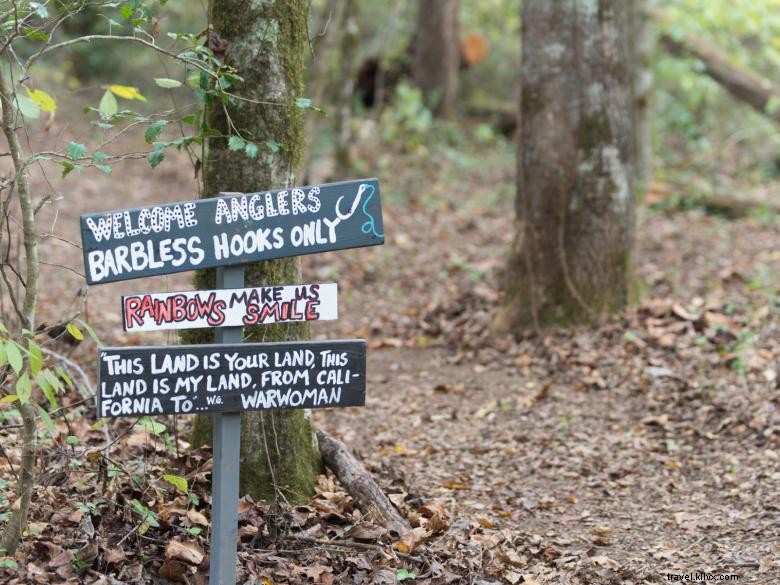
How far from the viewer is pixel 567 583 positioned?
374cm

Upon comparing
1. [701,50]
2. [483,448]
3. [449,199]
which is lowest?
[483,448]

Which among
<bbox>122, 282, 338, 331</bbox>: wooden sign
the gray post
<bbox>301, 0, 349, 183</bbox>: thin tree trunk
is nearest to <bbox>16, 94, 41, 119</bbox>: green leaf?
<bbox>122, 282, 338, 331</bbox>: wooden sign

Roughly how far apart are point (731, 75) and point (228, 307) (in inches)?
481

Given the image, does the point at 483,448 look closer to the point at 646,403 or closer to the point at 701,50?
the point at 646,403

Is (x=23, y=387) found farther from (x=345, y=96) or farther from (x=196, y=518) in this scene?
(x=345, y=96)

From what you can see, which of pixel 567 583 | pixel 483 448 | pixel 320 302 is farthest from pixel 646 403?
pixel 320 302

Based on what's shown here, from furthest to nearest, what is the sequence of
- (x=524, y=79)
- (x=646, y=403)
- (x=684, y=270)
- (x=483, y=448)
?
(x=684, y=270)
(x=524, y=79)
(x=646, y=403)
(x=483, y=448)

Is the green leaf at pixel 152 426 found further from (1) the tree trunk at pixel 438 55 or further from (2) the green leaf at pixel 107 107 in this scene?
(1) the tree trunk at pixel 438 55

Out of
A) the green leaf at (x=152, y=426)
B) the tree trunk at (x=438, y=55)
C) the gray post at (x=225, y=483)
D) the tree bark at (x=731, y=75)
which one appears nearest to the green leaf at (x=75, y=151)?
the gray post at (x=225, y=483)

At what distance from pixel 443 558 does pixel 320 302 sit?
1.42m

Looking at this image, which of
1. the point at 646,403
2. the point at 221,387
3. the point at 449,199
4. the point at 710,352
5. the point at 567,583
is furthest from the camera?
the point at 449,199

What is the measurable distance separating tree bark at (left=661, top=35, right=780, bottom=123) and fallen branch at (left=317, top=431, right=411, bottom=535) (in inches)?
408

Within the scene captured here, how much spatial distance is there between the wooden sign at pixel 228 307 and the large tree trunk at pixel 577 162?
4.13 meters

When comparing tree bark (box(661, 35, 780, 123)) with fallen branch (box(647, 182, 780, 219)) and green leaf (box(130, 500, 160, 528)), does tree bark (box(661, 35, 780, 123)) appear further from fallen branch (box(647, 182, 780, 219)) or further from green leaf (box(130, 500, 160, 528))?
green leaf (box(130, 500, 160, 528))
